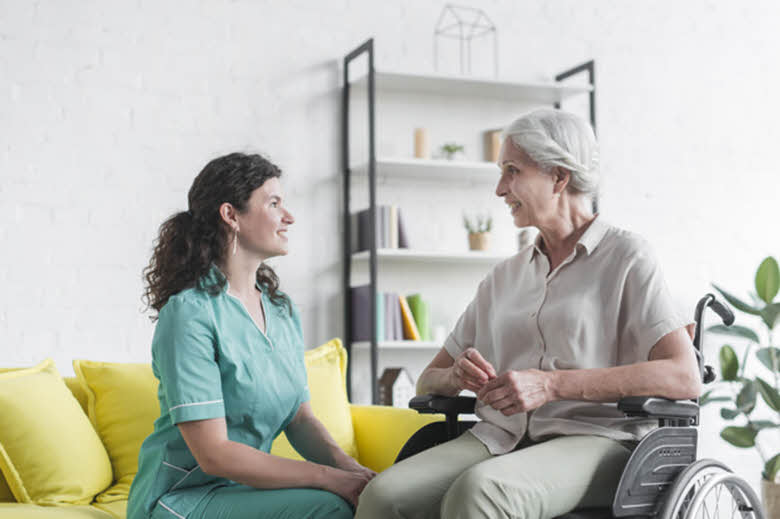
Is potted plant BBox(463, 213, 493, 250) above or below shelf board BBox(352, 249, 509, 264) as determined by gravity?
above

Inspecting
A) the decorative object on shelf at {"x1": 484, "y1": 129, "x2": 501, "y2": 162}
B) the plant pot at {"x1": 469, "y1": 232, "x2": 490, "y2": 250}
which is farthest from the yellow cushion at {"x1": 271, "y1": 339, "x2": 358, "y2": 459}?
the decorative object on shelf at {"x1": 484, "y1": 129, "x2": 501, "y2": 162}

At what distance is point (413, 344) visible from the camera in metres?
3.75

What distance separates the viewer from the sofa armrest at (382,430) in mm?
2551

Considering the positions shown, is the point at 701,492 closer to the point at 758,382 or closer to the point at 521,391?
the point at 521,391

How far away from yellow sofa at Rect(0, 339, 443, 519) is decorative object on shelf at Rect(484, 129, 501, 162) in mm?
1668

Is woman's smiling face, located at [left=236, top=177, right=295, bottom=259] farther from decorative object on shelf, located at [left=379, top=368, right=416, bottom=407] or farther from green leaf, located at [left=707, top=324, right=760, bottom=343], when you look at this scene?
green leaf, located at [left=707, top=324, right=760, bottom=343]

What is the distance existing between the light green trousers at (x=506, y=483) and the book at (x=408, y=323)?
1860 millimetres

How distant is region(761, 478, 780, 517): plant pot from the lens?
387cm

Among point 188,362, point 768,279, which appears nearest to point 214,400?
point 188,362

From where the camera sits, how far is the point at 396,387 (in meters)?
3.80

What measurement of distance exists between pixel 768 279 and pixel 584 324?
249 centimetres

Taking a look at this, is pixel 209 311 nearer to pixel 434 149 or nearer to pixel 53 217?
pixel 53 217

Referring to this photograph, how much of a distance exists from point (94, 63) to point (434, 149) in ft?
4.91

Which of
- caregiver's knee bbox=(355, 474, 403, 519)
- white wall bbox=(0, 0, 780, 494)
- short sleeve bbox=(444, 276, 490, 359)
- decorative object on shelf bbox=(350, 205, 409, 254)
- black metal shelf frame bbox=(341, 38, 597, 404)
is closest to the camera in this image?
caregiver's knee bbox=(355, 474, 403, 519)
